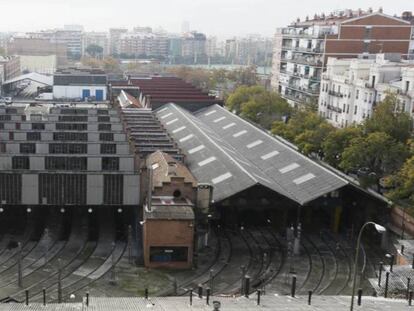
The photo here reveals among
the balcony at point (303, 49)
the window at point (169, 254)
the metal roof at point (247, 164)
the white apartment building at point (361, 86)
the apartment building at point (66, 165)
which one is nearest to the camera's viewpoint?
the window at point (169, 254)

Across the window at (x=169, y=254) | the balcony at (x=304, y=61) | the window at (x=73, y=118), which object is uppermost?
the balcony at (x=304, y=61)

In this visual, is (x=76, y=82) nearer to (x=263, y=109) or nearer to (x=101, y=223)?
(x=263, y=109)

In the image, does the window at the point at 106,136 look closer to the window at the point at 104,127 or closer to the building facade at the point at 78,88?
the window at the point at 104,127

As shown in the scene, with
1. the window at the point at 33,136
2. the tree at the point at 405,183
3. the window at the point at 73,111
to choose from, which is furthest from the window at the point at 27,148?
the tree at the point at 405,183

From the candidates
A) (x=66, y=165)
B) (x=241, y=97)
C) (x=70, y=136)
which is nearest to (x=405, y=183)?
(x=66, y=165)

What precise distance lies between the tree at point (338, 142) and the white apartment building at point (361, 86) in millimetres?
9846

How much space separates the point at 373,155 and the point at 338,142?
20.4 ft

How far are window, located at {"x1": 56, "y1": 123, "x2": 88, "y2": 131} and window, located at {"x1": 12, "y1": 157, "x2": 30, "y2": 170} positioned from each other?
15943mm

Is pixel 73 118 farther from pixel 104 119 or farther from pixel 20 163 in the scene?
pixel 20 163

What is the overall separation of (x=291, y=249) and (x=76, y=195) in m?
15.1

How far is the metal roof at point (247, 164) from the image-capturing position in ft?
143

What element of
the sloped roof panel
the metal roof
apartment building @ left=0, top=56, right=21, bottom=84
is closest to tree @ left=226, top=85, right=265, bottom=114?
the sloped roof panel

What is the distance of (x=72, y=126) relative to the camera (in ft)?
196

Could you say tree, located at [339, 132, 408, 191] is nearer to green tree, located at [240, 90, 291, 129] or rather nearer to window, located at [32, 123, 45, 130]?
window, located at [32, 123, 45, 130]
